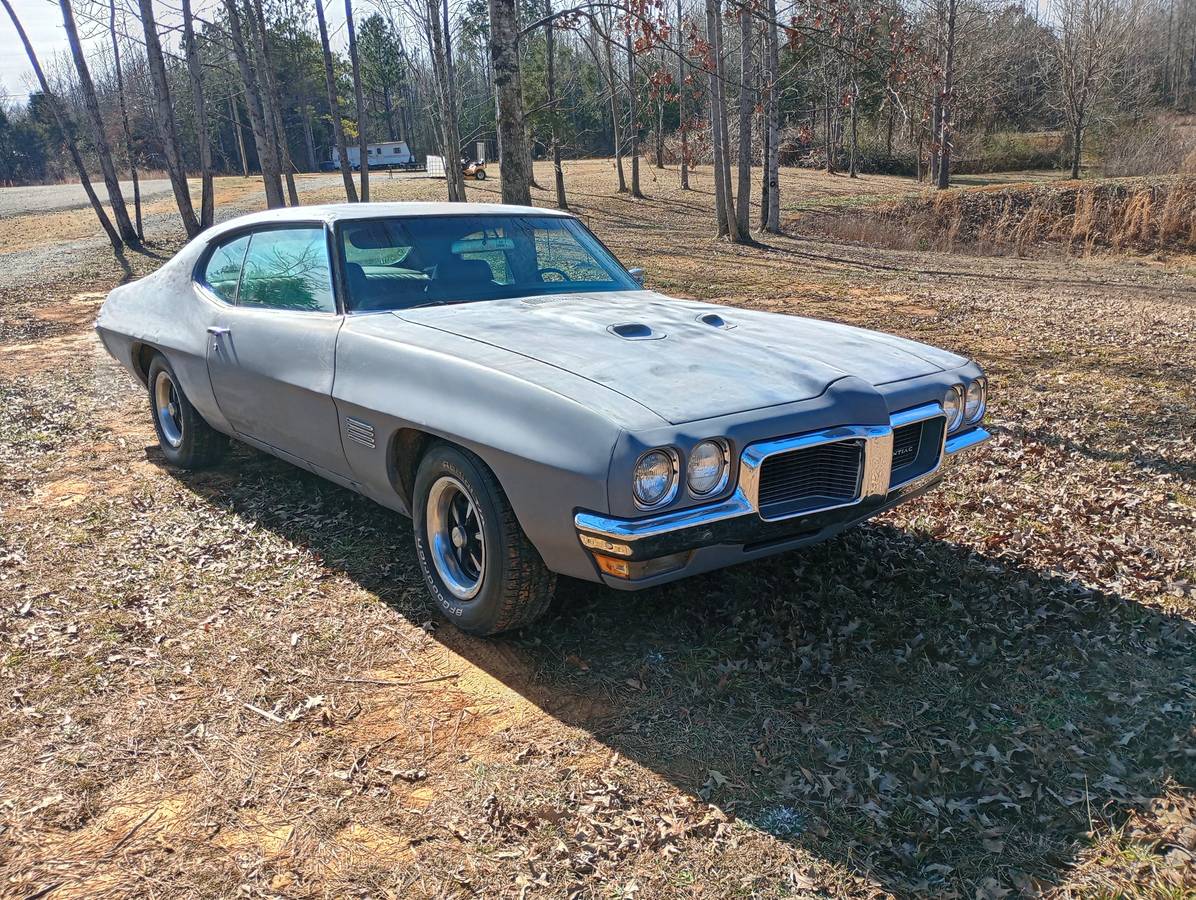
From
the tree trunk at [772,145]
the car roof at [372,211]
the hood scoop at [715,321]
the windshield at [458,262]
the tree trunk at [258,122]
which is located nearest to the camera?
the hood scoop at [715,321]

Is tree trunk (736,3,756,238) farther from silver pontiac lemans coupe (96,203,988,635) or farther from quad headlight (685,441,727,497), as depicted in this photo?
quad headlight (685,441,727,497)

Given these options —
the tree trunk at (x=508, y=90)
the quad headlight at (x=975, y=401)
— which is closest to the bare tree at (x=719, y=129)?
the tree trunk at (x=508, y=90)

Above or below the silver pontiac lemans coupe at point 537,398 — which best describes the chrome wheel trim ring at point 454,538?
below

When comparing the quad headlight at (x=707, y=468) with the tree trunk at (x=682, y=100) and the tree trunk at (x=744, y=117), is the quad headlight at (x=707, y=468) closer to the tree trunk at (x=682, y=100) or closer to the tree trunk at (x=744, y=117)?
the tree trunk at (x=682, y=100)

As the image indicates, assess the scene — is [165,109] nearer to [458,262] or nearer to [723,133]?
[723,133]

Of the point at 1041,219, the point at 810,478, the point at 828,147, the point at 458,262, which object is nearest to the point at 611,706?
the point at 810,478

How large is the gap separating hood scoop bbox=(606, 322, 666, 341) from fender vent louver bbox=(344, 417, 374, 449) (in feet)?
3.41

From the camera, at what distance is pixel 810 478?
3066 millimetres

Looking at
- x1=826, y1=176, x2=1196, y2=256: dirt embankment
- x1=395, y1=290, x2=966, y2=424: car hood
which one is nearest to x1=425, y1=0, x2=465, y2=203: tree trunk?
x1=826, y1=176, x2=1196, y2=256: dirt embankment

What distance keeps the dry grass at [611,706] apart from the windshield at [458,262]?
1.24 meters

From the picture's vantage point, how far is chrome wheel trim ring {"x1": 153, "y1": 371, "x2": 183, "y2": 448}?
551cm

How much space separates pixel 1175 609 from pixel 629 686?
2.24 metres

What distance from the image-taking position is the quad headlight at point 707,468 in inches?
110

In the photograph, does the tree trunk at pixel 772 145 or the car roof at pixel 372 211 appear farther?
the tree trunk at pixel 772 145
